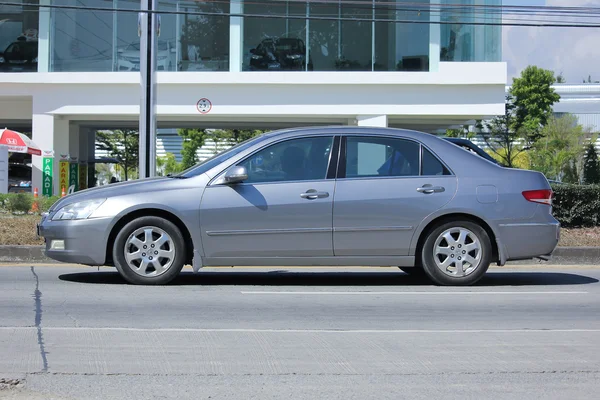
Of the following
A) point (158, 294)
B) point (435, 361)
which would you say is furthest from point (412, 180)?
point (435, 361)

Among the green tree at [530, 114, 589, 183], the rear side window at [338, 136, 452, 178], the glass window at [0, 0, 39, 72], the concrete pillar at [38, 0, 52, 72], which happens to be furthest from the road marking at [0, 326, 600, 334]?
the green tree at [530, 114, 589, 183]

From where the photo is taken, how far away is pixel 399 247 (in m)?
8.84

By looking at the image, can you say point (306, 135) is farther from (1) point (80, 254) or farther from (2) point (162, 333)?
(2) point (162, 333)

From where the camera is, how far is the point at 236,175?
28.0 feet

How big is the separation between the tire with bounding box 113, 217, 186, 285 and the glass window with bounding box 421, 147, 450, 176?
276cm

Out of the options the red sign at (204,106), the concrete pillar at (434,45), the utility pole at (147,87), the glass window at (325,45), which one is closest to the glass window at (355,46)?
the glass window at (325,45)

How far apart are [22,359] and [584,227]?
41.5ft

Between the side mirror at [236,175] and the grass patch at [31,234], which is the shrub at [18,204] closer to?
the grass patch at [31,234]

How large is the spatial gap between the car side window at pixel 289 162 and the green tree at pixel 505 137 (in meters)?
41.5

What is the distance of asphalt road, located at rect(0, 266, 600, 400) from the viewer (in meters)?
4.96

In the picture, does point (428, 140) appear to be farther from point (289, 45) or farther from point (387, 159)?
point (289, 45)

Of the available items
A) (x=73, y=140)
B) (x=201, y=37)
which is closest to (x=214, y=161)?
(x=201, y=37)

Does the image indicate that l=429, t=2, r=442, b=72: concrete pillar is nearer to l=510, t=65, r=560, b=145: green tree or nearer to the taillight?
the taillight

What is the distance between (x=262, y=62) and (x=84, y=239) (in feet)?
61.4
